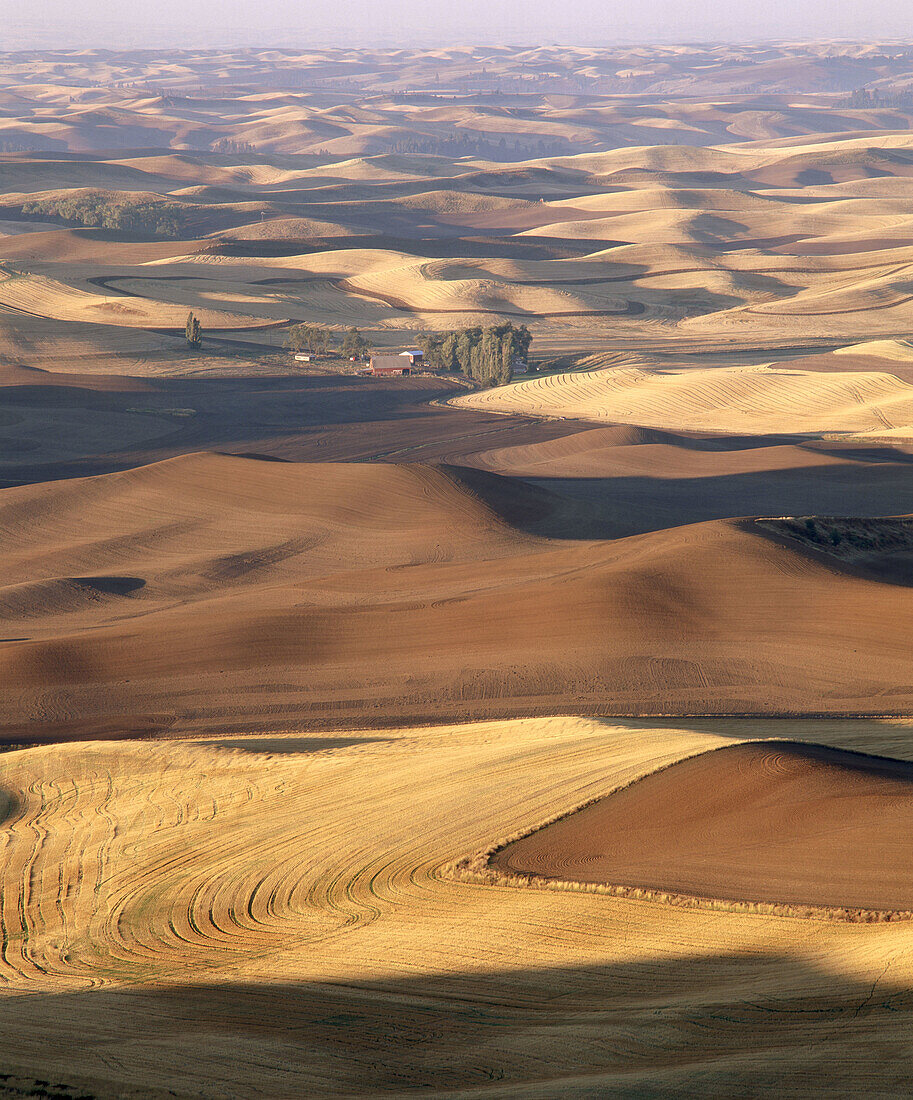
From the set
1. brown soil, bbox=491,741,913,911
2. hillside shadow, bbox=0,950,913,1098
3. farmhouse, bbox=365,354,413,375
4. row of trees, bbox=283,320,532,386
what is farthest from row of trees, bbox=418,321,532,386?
hillside shadow, bbox=0,950,913,1098

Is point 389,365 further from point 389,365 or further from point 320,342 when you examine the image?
point 320,342

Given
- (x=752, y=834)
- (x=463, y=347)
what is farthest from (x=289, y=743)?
(x=463, y=347)

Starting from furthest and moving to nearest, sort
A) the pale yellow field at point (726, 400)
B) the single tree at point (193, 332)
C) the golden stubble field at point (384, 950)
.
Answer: the single tree at point (193, 332) < the pale yellow field at point (726, 400) < the golden stubble field at point (384, 950)

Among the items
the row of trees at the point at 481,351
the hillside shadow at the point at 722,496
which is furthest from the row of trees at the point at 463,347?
the hillside shadow at the point at 722,496

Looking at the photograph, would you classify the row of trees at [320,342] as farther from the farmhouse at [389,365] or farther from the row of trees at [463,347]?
the farmhouse at [389,365]

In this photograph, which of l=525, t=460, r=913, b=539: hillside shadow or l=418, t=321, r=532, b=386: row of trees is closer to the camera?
l=525, t=460, r=913, b=539: hillside shadow

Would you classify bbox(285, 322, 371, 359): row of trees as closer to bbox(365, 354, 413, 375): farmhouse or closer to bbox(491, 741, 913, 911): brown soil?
bbox(365, 354, 413, 375): farmhouse
